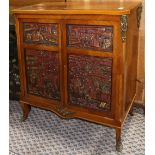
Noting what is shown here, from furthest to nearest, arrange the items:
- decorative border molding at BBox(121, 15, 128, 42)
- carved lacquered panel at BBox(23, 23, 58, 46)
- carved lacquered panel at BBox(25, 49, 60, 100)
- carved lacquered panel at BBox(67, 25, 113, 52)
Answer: carved lacquered panel at BBox(25, 49, 60, 100) < carved lacquered panel at BBox(23, 23, 58, 46) < carved lacquered panel at BBox(67, 25, 113, 52) < decorative border molding at BBox(121, 15, 128, 42)

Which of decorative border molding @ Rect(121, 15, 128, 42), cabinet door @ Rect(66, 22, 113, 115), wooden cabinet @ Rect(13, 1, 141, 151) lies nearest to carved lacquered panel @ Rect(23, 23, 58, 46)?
wooden cabinet @ Rect(13, 1, 141, 151)

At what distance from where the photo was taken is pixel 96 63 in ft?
6.24

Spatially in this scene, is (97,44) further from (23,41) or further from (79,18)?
(23,41)

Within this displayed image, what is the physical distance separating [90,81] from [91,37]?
13.8 inches

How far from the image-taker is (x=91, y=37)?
6.12 feet

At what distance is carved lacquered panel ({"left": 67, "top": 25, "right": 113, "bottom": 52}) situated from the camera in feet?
5.90

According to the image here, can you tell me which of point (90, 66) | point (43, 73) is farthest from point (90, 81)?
point (43, 73)

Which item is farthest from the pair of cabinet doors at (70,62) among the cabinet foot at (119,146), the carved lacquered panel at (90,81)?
the cabinet foot at (119,146)

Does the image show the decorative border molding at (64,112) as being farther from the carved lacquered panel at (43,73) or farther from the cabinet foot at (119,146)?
the cabinet foot at (119,146)

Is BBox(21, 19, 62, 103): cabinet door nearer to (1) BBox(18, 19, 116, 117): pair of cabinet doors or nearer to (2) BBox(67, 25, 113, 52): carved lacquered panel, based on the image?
(1) BBox(18, 19, 116, 117): pair of cabinet doors

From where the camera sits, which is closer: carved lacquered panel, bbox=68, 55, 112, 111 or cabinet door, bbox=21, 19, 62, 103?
carved lacquered panel, bbox=68, 55, 112, 111

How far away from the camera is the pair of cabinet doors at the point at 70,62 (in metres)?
1.86

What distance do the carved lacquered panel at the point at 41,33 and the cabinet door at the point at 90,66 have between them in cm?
14

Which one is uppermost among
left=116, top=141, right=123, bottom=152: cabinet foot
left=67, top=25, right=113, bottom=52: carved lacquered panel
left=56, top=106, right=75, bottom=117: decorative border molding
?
left=67, top=25, right=113, bottom=52: carved lacquered panel
